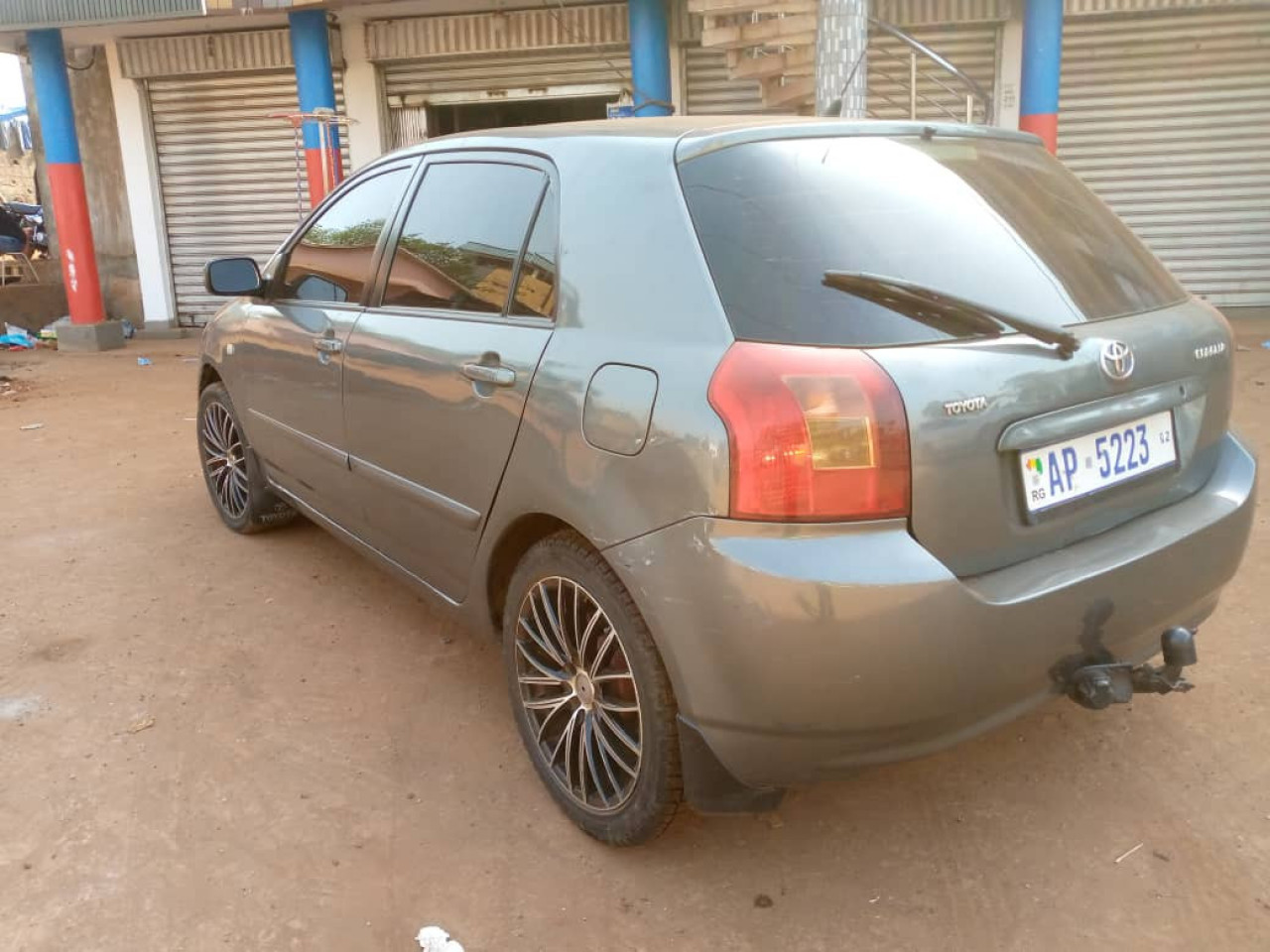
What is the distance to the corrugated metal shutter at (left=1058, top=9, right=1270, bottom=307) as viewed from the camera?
404 inches

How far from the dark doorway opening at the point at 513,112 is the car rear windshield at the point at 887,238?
30.4ft

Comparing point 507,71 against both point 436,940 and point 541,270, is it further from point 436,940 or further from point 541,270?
point 436,940

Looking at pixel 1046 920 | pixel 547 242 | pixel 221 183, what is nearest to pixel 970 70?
pixel 221 183

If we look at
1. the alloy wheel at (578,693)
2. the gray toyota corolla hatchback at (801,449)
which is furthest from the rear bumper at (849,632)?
the alloy wheel at (578,693)

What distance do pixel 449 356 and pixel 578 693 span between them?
955 mm

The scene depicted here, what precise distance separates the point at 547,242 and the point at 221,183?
1123cm

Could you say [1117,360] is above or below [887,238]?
below

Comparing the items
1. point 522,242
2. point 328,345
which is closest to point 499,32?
point 328,345

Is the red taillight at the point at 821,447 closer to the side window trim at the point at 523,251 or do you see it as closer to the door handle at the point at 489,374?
the door handle at the point at 489,374

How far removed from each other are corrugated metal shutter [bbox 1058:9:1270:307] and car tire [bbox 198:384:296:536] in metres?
9.06

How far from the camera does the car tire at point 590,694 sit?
7.36 ft

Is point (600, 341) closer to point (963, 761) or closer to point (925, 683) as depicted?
point (925, 683)

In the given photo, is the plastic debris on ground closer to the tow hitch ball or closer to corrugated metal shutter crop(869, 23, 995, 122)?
Answer: corrugated metal shutter crop(869, 23, 995, 122)

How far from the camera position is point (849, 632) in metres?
1.93
